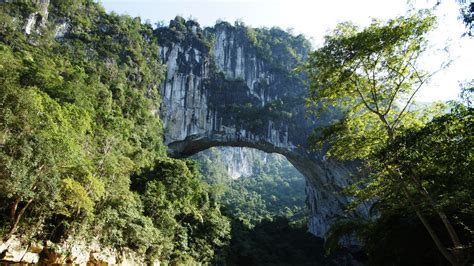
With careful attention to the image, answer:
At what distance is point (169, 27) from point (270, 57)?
11923 millimetres

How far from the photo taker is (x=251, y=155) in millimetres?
63281

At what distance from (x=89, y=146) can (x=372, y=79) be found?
11.7 metres

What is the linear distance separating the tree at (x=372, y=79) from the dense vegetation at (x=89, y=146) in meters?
8.13

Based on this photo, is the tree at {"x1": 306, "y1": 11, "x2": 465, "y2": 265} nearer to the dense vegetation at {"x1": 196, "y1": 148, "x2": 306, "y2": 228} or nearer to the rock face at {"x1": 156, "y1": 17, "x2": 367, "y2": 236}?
the rock face at {"x1": 156, "y1": 17, "x2": 367, "y2": 236}

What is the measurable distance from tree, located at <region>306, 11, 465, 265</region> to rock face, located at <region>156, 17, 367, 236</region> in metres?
23.7

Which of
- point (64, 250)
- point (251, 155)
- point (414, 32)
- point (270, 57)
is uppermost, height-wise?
point (270, 57)

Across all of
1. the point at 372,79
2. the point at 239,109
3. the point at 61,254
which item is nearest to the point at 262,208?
the point at 239,109

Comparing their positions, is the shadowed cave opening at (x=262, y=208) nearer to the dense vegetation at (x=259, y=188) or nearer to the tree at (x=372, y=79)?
the dense vegetation at (x=259, y=188)

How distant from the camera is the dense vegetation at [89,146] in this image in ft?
33.1

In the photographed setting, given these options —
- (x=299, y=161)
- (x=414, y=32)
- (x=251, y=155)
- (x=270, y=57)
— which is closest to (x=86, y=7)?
(x=270, y=57)

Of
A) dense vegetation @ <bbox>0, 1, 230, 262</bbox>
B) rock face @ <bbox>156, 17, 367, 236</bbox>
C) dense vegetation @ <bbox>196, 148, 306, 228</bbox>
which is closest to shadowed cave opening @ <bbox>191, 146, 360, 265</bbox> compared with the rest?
dense vegetation @ <bbox>196, 148, 306, 228</bbox>

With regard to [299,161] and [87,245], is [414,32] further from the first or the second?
[299,161]

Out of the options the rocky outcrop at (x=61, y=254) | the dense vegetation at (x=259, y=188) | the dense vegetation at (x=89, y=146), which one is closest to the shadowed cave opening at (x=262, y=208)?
the dense vegetation at (x=259, y=188)

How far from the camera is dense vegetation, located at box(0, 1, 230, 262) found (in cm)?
1009
